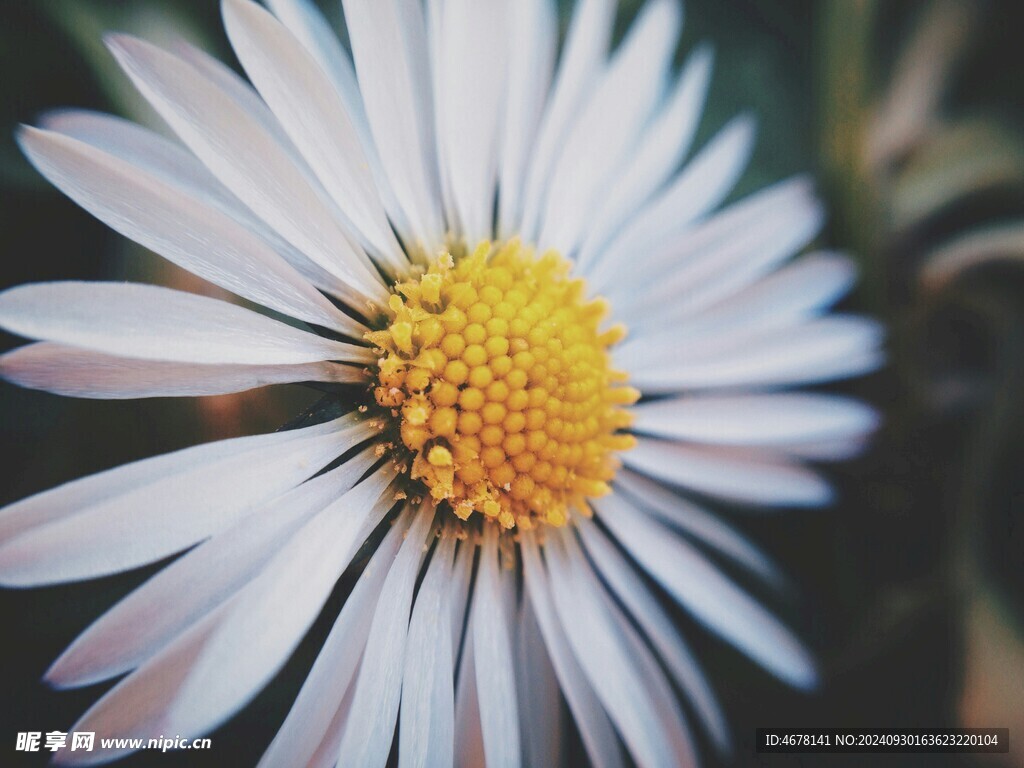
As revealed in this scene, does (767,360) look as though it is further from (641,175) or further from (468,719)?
(468,719)

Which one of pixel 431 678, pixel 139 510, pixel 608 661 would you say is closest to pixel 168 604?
pixel 139 510

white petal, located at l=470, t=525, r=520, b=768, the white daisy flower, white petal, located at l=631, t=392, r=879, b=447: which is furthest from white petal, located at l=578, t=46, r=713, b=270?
white petal, located at l=470, t=525, r=520, b=768

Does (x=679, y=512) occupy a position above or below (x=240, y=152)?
below

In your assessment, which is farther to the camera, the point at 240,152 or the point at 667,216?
the point at 667,216

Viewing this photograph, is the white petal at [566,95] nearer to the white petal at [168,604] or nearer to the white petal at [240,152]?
the white petal at [240,152]

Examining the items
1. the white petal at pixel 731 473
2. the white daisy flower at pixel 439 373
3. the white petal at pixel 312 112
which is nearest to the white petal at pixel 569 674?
the white daisy flower at pixel 439 373

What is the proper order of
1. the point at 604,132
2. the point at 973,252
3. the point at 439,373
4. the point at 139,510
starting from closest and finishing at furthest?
the point at 139,510
the point at 439,373
the point at 604,132
the point at 973,252

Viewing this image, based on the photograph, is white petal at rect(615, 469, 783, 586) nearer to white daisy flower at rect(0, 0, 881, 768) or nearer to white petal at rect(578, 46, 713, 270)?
white daisy flower at rect(0, 0, 881, 768)
